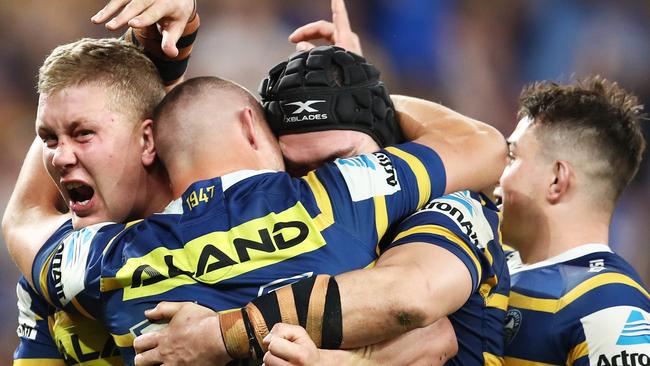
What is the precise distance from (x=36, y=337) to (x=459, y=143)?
62.6 inches

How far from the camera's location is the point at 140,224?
8.49 feet

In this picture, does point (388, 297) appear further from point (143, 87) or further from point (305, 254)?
point (143, 87)

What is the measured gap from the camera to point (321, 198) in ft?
8.28

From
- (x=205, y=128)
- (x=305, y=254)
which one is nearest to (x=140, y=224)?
(x=205, y=128)

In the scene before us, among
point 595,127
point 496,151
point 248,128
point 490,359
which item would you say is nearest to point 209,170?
point 248,128

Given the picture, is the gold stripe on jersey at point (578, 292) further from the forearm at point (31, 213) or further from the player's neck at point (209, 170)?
the forearm at point (31, 213)

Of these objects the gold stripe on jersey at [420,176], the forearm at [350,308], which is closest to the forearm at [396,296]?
the forearm at [350,308]

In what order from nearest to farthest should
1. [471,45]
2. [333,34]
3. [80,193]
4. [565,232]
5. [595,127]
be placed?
[80,193], [333,34], [565,232], [595,127], [471,45]

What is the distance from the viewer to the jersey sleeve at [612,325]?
300cm

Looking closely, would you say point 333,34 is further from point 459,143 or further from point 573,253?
point 573,253

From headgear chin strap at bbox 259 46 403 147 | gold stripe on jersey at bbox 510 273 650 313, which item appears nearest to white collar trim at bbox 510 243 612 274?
gold stripe on jersey at bbox 510 273 650 313

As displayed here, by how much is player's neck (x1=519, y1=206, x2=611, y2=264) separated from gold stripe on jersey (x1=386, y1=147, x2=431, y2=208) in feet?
3.52

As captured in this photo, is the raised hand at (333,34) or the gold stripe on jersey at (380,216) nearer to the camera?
the gold stripe on jersey at (380,216)

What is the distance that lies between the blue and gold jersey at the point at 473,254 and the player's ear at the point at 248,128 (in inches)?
20.5
